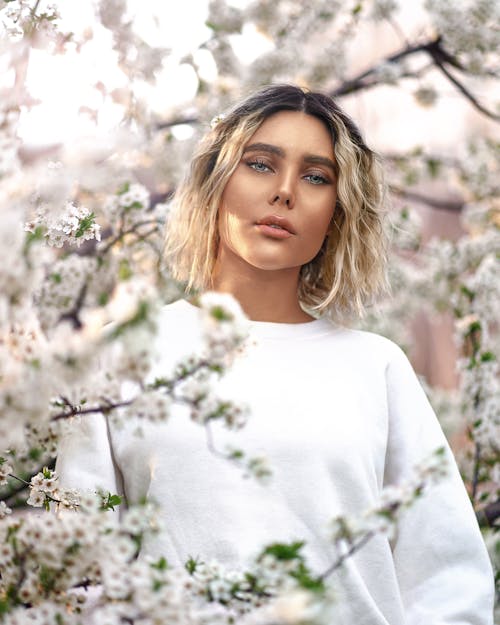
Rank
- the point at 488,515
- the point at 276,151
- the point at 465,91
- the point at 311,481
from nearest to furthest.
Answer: the point at 311,481 < the point at 276,151 < the point at 488,515 < the point at 465,91

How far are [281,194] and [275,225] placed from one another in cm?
6

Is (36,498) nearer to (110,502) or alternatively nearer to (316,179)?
(110,502)

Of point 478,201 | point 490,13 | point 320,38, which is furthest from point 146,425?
point 478,201

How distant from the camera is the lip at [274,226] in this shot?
160 centimetres

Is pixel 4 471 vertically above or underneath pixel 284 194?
underneath

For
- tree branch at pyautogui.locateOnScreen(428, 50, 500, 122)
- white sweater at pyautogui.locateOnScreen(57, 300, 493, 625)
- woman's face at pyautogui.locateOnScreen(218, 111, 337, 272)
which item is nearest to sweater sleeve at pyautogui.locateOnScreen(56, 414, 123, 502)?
white sweater at pyautogui.locateOnScreen(57, 300, 493, 625)

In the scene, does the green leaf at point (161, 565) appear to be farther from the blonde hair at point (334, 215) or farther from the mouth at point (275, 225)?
the blonde hair at point (334, 215)

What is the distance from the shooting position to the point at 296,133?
1.67 meters

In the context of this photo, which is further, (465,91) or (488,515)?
(465,91)

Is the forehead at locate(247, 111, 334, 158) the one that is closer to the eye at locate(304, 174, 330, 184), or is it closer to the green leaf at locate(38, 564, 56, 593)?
the eye at locate(304, 174, 330, 184)

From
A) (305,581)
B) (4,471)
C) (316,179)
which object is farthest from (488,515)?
(305,581)

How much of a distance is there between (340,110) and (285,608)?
1.28 meters

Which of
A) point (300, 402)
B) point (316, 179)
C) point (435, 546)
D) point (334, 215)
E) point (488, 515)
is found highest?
point (316, 179)

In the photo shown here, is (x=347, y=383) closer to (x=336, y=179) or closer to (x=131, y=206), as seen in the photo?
(x=336, y=179)
